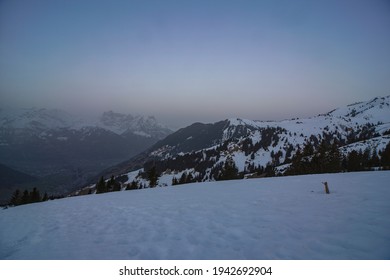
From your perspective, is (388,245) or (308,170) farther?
(308,170)

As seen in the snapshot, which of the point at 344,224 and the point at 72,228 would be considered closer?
the point at 344,224

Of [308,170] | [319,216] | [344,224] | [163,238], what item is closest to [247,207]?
[319,216]

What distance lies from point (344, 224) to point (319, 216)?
1.47 m

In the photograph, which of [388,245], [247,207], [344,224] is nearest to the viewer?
[388,245]

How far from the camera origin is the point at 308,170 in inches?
2815
